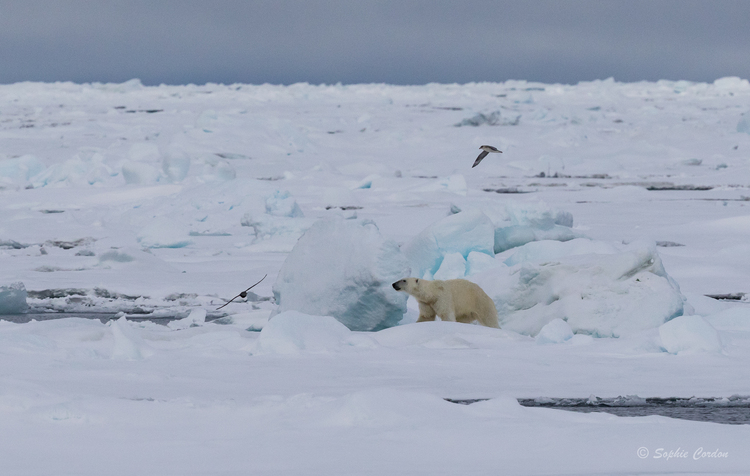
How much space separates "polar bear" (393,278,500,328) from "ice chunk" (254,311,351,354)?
55 centimetres

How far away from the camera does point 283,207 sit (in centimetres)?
977

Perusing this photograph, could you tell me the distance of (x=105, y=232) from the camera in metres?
9.34

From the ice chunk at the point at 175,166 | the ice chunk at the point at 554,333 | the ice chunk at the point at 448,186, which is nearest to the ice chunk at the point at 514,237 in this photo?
the ice chunk at the point at 554,333

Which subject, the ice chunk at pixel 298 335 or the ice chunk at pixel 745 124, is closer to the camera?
the ice chunk at pixel 298 335

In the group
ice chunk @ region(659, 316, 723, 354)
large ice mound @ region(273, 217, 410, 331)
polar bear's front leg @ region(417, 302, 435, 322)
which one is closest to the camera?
ice chunk @ region(659, 316, 723, 354)

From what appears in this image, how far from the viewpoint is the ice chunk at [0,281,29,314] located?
5273mm

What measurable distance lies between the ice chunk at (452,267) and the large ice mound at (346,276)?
1.33 metres

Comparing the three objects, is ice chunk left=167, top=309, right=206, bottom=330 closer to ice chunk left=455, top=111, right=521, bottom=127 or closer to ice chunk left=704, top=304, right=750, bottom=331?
ice chunk left=704, top=304, right=750, bottom=331

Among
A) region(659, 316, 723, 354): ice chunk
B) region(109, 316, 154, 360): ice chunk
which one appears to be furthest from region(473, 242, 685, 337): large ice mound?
region(109, 316, 154, 360): ice chunk

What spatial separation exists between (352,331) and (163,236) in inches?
179

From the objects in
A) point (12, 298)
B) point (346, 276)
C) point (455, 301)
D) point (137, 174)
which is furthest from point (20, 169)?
point (455, 301)

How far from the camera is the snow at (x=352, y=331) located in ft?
7.95

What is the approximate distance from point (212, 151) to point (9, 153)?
4483mm

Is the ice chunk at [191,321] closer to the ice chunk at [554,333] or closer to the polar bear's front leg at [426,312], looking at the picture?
the polar bear's front leg at [426,312]
